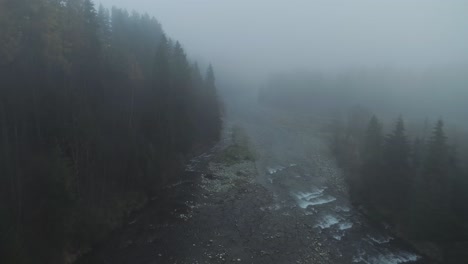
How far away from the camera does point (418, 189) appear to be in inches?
1459

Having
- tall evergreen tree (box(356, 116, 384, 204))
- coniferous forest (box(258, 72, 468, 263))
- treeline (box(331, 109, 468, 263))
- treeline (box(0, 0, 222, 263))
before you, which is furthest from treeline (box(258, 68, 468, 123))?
treeline (box(0, 0, 222, 263))

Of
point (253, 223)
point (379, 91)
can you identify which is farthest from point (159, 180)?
point (379, 91)

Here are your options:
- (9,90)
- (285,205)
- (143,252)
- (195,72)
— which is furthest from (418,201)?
(195,72)

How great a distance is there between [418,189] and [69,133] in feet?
115

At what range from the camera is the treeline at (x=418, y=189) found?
33.8m

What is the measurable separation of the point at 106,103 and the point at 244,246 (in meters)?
23.3

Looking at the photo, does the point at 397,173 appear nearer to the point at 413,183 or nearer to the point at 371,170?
the point at 413,183

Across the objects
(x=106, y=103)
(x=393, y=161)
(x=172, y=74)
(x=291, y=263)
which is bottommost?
(x=291, y=263)

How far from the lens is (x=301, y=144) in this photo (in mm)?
74125

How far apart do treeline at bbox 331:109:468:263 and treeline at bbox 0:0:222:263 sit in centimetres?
2642

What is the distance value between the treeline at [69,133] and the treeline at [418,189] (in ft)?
86.7

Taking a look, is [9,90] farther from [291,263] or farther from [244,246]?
[291,263]

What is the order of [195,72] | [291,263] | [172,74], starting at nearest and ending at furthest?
[291,263] → [172,74] → [195,72]

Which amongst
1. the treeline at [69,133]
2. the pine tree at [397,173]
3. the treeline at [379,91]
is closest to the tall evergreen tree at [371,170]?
the pine tree at [397,173]
